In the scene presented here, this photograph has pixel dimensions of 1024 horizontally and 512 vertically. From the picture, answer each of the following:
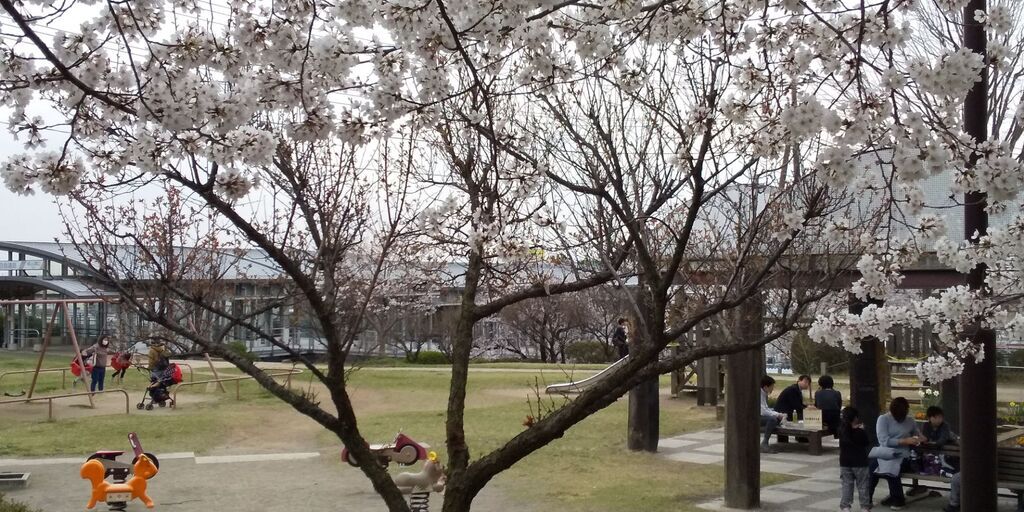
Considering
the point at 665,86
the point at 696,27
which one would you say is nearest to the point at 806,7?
the point at 696,27

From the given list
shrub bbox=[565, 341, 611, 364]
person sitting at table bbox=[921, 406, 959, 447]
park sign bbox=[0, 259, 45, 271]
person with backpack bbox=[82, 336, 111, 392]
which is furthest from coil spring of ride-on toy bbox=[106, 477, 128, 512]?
park sign bbox=[0, 259, 45, 271]

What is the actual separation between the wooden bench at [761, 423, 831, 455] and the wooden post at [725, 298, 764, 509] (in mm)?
4000

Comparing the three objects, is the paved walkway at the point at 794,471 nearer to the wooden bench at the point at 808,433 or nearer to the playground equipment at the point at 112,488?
the wooden bench at the point at 808,433

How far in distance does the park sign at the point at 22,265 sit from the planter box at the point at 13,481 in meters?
27.3

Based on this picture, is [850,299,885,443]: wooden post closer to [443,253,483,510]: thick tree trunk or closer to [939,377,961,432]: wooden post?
[939,377,961,432]: wooden post

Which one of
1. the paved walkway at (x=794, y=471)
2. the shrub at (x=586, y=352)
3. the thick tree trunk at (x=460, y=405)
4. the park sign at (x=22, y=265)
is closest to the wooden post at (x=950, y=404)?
the paved walkway at (x=794, y=471)

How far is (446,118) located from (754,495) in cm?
551

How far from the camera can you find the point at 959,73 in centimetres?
397

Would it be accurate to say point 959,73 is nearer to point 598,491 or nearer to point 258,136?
point 258,136

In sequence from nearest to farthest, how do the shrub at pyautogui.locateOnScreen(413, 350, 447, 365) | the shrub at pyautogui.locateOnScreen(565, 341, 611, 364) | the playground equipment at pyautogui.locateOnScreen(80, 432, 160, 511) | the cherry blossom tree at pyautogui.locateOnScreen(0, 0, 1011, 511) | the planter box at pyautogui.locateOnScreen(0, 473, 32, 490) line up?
the cherry blossom tree at pyautogui.locateOnScreen(0, 0, 1011, 511)
the playground equipment at pyautogui.locateOnScreen(80, 432, 160, 511)
the planter box at pyautogui.locateOnScreen(0, 473, 32, 490)
the shrub at pyautogui.locateOnScreen(413, 350, 447, 365)
the shrub at pyautogui.locateOnScreen(565, 341, 611, 364)

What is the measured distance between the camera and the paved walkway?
10.1m

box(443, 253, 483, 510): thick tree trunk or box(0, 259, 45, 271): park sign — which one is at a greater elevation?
box(0, 259, 45, 271): park sign

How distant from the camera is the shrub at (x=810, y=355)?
86.5 ft

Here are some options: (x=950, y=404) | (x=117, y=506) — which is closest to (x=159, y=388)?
(x=117, y=506)
